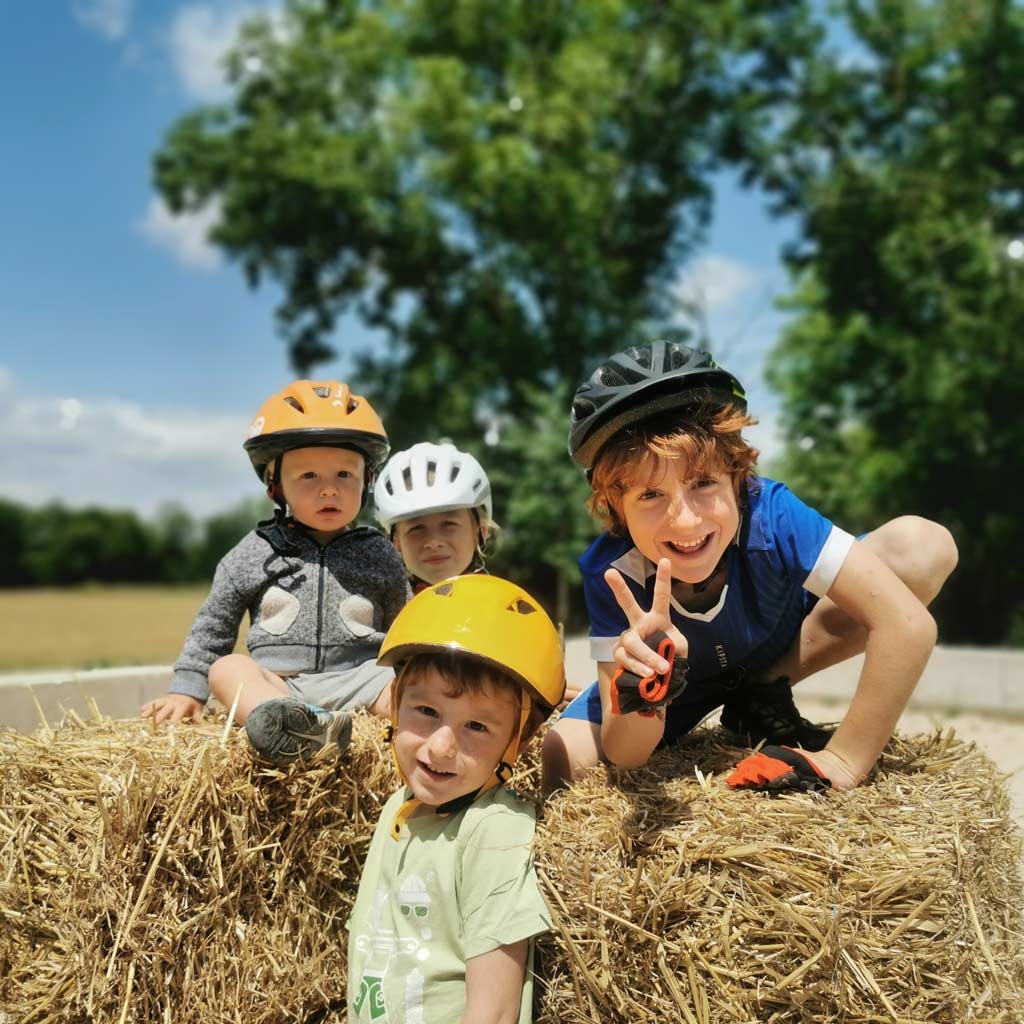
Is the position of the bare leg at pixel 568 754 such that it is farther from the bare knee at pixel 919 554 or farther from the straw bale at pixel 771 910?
the bare knee at pixel 919 554

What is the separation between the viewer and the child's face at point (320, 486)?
13.6 feet

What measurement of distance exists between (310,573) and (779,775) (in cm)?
207

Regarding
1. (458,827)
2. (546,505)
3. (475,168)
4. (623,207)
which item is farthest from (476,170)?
(458,827)

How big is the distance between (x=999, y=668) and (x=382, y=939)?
29.2 feet

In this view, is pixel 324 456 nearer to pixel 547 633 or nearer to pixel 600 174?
pixel 547 633

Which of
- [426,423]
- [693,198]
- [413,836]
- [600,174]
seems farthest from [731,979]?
[693,198]

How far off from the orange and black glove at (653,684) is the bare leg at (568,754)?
0.66m

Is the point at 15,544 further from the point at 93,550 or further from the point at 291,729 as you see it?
the point at 291,729

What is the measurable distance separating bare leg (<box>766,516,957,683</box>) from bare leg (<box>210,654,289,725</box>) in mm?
1784

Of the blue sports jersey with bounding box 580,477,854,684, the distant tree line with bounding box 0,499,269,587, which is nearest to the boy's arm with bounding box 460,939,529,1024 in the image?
the blue sports jersey with bounding box 580,477,854,684

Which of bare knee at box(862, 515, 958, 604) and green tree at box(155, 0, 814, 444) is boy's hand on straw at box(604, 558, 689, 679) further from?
green tree at box(155, 0, 814, 444)

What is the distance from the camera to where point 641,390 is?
2904 millimetres

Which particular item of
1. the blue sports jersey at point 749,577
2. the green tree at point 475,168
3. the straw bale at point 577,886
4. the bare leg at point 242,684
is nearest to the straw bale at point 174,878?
the straw bale at point 577,886

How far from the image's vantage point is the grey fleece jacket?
399cm
